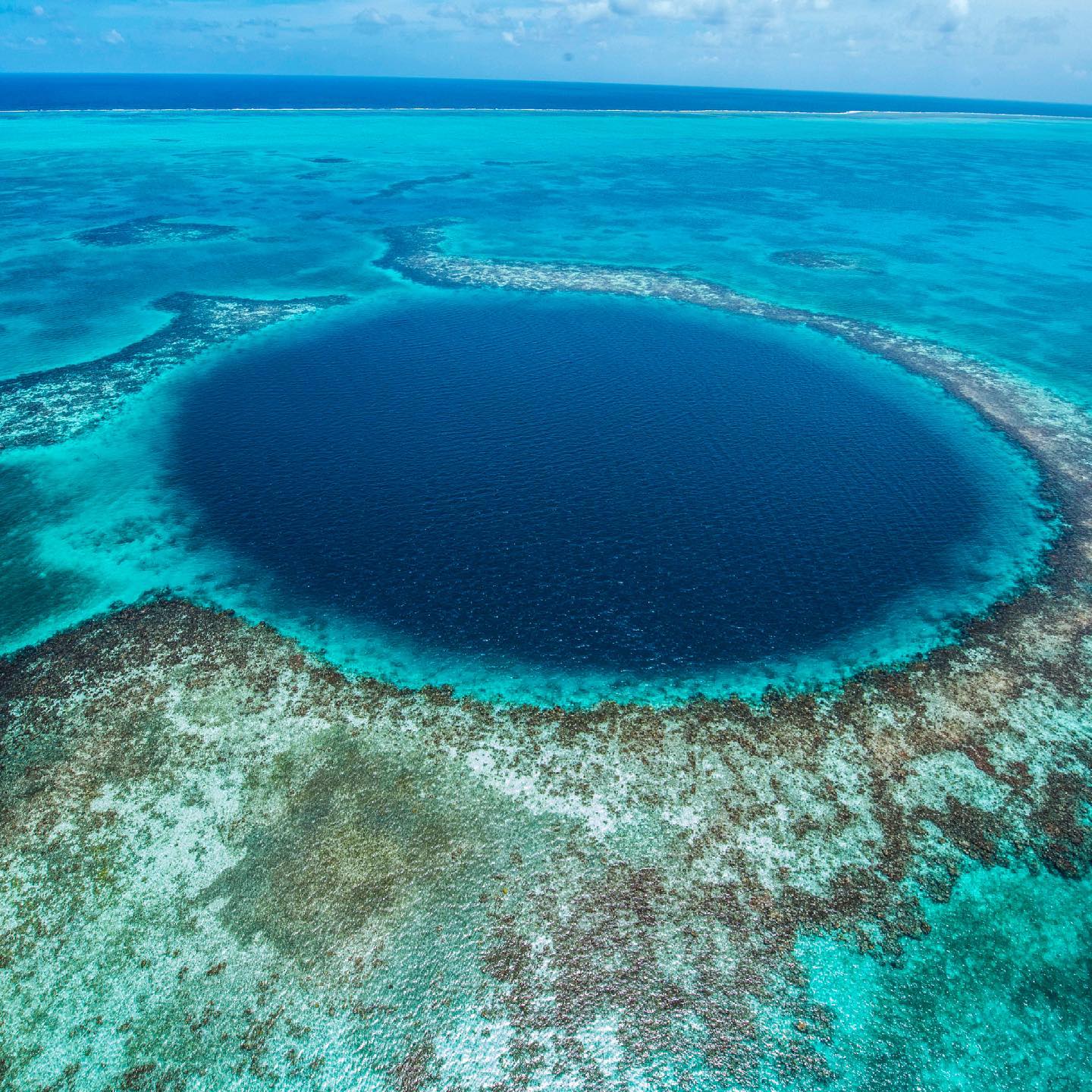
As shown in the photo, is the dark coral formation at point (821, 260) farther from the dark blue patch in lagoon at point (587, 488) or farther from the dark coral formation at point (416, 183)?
the dark coral formation at point (416, 183)

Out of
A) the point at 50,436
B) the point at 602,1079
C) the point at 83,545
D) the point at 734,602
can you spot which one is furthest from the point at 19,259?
the point at 602,1079

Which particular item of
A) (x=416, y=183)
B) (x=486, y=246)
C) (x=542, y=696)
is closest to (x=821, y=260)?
(x=486, y=246)


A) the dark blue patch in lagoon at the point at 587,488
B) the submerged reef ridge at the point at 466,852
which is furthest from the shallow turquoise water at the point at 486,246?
the submerged reef ridge at the point at 466,852

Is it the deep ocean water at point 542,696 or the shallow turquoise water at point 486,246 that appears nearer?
the deep ocean water at point 542,696

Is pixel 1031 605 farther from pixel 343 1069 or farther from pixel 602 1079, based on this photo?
pixel 343 1069

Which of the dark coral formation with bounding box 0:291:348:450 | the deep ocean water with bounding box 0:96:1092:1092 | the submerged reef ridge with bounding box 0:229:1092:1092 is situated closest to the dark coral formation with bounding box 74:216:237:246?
the deep ocean water with bounding box 0:96:1092:1092

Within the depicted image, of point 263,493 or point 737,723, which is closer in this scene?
point 737,723
